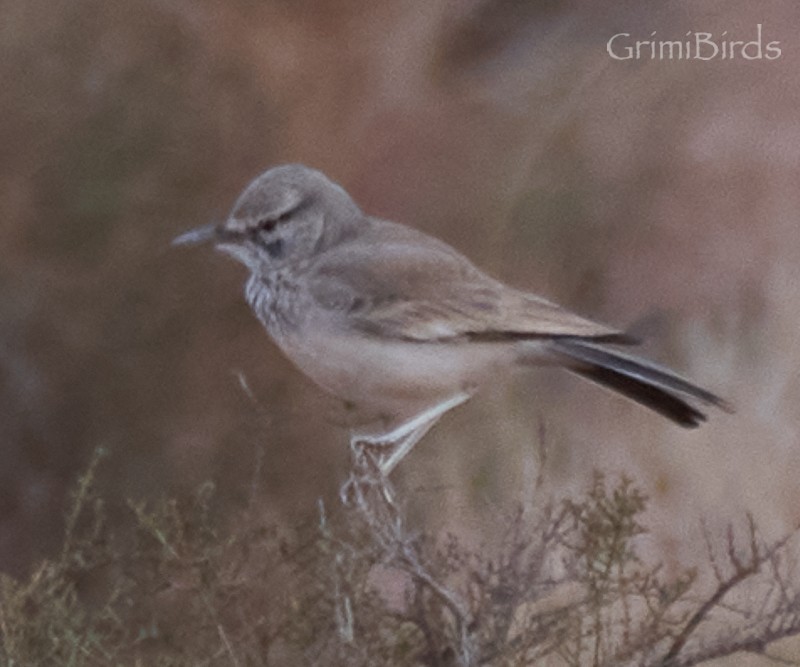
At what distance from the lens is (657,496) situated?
→ 6.38 feet

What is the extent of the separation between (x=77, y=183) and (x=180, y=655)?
71 cm

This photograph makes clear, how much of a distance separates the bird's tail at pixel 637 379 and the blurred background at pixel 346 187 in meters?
0.10

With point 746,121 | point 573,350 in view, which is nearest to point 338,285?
point 573,350

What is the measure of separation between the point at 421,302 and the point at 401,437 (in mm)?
167

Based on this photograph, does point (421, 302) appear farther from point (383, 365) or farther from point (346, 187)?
point (346, 187)

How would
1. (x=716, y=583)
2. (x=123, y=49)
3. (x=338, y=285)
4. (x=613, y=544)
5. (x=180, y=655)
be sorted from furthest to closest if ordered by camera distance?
(x=123, y=49), (x=716, y=583), (x=338, y=285), (x=180, y=655), (x=613, y=544)

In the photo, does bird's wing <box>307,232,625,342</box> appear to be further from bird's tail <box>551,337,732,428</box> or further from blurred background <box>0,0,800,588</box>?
blurred background <box>0,0,800,588</box>

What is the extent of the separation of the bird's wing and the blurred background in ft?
0.61

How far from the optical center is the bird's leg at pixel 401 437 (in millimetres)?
1779

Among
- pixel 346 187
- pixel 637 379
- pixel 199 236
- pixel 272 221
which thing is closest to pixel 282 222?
pixel 272 221

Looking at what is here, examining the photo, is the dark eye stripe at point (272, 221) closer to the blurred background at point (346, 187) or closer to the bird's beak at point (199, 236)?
the bird's beak at point (199, 236)

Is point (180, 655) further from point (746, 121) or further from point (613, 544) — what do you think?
point (746, 121)

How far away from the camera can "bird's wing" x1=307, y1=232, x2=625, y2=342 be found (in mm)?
1743

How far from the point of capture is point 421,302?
1.76 metres
